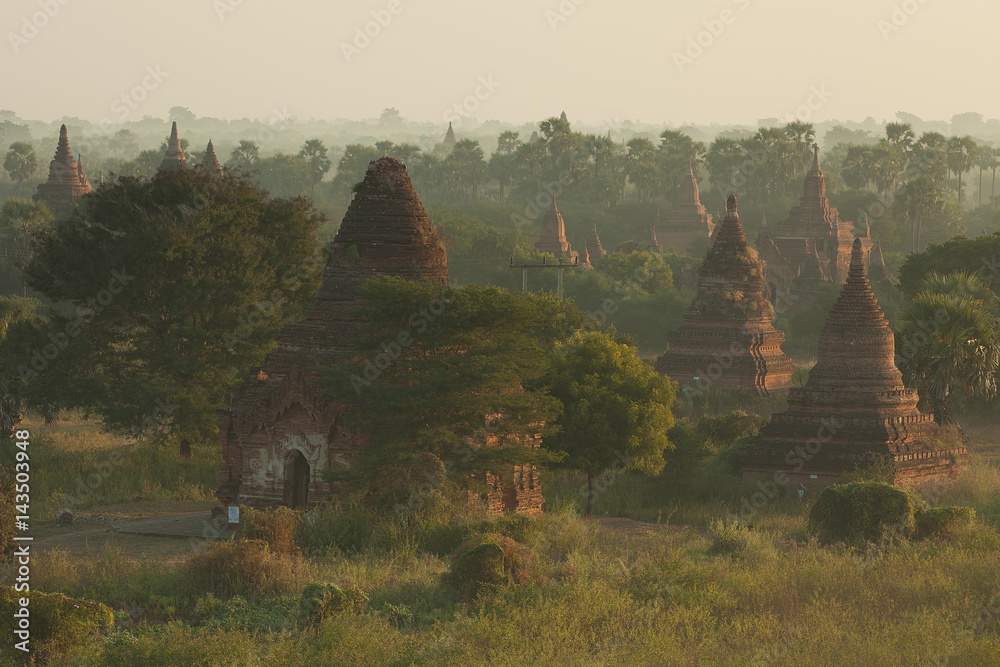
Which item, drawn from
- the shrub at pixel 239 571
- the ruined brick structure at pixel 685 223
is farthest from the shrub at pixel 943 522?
the ruined brick structure at pixel 685 223

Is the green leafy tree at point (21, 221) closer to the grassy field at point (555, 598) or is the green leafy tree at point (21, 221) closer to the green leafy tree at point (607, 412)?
the grassy field at point (555, 598)

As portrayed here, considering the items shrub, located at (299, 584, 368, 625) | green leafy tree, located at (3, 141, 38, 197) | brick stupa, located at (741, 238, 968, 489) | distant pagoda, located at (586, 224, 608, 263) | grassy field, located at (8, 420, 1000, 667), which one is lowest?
grassy field, located at (8, 420, 1000, 667)

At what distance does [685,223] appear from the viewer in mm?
93312

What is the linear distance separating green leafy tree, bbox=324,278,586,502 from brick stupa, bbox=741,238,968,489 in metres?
8.88

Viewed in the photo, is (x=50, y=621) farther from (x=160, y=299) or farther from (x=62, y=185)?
(x=62, y=185)

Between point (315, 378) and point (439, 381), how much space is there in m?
2.20

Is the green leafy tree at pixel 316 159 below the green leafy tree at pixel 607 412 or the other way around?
the other way around

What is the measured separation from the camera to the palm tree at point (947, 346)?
3491 centimetres

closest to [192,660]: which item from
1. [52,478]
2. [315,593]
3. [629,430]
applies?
[315,593]

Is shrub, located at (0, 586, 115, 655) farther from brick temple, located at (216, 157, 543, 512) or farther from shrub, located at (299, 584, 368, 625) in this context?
brick temple, located at (216, 157, 543, 512)

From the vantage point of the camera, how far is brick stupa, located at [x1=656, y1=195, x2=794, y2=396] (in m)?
44.8

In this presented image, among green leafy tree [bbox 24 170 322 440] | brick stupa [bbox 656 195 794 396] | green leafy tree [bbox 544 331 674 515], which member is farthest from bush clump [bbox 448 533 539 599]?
brick stupa [bbox 656 195 794 396]

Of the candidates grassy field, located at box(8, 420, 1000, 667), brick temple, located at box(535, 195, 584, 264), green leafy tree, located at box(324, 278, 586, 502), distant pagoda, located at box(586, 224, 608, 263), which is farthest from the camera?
distant pagoda, located at box(586, 224, 608, 263)

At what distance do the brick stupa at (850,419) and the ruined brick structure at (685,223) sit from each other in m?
60.7
